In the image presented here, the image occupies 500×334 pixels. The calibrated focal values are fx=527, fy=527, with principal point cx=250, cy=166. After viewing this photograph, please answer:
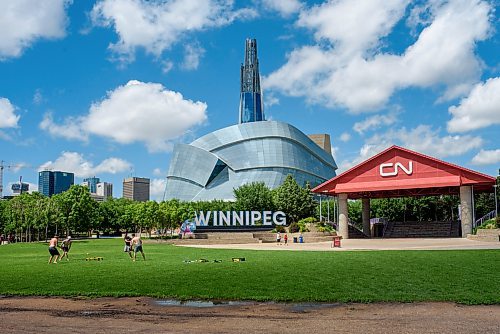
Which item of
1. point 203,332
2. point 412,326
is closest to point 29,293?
point 203,332

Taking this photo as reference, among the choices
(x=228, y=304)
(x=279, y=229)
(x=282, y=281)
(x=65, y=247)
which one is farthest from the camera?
(x=279, y=229)

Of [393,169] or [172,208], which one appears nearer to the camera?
[393,169]

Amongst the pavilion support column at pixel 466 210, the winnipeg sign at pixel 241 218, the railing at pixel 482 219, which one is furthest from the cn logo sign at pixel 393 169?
the winnipeg sign at pixel 241 218

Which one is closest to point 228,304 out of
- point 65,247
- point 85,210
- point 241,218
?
point 65,247

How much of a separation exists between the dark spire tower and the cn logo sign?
127733 mm

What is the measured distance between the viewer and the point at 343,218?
184ft

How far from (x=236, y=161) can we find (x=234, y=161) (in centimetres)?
44

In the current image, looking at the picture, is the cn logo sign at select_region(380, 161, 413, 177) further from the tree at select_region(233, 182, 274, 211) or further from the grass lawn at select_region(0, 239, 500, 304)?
the grass lawn at select_region(0, 239, 500, 304)

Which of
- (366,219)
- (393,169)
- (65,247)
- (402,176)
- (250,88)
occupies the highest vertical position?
(250,88)

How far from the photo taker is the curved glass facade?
115 m

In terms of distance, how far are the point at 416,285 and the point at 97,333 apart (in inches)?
391

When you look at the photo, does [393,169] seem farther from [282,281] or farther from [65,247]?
[282,281]

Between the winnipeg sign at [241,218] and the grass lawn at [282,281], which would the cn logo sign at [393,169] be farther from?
the grass lawn at [282,281]

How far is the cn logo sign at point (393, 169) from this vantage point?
5178 centimetres
